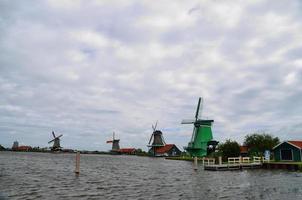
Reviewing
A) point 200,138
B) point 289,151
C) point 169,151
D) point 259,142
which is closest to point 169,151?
point 169,151

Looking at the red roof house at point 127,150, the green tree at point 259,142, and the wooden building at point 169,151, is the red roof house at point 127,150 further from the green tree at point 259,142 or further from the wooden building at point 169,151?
the green tree at point 259,142

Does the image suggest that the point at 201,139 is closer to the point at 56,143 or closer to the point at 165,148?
the point at 165,148

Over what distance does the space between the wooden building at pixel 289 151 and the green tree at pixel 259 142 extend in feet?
52.1

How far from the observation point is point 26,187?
93.1 ft

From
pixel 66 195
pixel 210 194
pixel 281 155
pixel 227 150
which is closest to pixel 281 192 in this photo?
pixel 210 194

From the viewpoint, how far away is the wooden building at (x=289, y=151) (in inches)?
2133

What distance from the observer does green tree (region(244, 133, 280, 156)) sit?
247ft

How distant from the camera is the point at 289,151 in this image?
56031 mm

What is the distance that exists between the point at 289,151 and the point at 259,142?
2107 cm

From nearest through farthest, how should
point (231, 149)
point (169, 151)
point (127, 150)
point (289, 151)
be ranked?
point (289, 151), point (231, 149), point (169, 151), point (127, 150)

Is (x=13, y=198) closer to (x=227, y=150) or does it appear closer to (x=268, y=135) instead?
(x=227, y=150)

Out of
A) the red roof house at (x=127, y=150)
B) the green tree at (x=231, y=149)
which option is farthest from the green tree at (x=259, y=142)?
the red roof house at (x=127, y=150)

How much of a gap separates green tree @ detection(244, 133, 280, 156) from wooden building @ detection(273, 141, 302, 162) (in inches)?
625

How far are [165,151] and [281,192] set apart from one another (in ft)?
350
